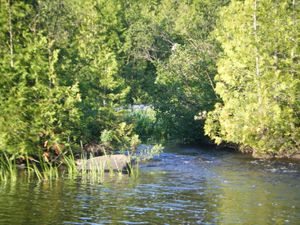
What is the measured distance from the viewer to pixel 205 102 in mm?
39594

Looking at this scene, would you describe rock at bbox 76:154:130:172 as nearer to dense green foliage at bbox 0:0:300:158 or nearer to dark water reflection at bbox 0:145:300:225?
dark water reflection at bbox 0:145:300:225

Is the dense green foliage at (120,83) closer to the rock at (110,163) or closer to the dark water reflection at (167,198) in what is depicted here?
the rock at (110,163)

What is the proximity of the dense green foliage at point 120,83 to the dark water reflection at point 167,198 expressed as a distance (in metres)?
3.52

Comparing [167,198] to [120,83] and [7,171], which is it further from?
[120,83]

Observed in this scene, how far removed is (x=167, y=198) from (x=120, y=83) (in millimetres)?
11960

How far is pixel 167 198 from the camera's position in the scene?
21828mm

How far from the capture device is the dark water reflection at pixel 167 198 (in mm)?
18562

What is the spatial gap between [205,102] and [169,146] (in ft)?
12.5

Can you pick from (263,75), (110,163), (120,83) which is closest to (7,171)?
(110,163)

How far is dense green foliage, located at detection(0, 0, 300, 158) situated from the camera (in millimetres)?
28203

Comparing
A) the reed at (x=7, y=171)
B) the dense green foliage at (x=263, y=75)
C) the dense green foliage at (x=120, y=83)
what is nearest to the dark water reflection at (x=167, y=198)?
the reed at (x=7, y=171)

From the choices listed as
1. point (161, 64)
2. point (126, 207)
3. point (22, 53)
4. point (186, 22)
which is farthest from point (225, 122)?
point (186, 22)

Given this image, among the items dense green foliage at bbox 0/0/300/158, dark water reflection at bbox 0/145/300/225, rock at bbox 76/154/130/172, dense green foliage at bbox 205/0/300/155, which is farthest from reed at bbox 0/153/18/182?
dense green foliage at bbox 205/0/300/155

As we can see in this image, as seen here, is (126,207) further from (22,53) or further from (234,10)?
(234,10)
